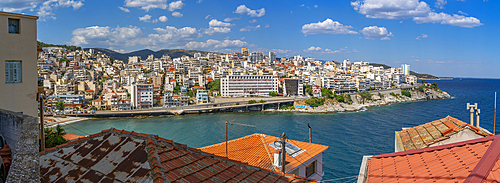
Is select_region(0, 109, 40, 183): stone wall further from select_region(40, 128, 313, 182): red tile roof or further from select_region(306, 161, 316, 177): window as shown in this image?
select_region(306, 161, 316, 177): window

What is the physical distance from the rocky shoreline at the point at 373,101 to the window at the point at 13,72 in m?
28.0

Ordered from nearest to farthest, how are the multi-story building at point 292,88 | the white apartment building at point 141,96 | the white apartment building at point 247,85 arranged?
the white apartment building at point 141,96
the white apartment building at point 247,85
the multi-story building at point 292,88

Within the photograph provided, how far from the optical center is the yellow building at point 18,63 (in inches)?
156

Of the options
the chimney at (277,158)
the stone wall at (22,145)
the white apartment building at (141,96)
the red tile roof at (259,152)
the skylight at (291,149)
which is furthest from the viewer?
the white apartment building at (141,96)

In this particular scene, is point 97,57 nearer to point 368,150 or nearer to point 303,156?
point 368,150

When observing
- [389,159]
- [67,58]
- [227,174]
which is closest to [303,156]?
[389,159]

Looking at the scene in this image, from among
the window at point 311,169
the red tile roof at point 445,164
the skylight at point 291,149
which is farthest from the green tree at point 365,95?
the red tile roof at point 445,164

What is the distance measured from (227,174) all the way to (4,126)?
6.02 feet

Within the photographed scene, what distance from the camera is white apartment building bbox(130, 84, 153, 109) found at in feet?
96.6

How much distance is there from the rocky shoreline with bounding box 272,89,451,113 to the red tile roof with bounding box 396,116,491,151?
2581cm

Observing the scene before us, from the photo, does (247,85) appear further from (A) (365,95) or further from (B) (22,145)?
(B) (22,145)

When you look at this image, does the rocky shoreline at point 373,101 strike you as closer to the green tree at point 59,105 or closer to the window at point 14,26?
the green tree at point 59,105

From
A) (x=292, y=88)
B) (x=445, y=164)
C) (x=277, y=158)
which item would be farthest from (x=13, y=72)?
(x=292, y=88)

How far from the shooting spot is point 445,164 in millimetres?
2586
